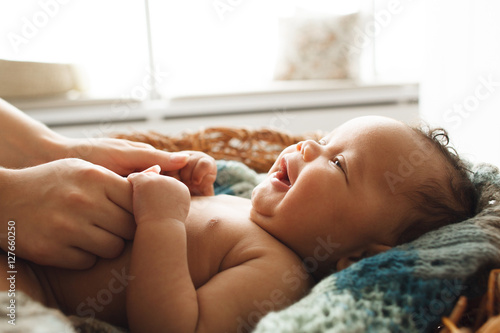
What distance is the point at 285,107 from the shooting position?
264 cm

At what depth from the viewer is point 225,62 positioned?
117 inches

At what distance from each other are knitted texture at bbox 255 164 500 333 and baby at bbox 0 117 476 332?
0.36 feet

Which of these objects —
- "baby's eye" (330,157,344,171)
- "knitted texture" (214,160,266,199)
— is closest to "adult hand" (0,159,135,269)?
"baby's eye" (330,157,344,171)

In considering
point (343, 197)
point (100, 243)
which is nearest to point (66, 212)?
point (100, 243)

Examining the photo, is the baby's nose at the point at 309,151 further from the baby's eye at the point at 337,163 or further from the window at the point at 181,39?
the window at the point at 181,39

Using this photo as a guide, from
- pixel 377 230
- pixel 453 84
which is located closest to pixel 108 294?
pixel 377 230

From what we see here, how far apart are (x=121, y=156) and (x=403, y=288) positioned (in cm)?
66

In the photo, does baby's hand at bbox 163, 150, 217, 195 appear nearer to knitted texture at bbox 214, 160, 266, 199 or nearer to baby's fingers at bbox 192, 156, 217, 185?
baby's fingers at bbox 192, 156, 217, 185

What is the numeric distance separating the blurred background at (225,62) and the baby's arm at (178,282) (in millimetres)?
1563

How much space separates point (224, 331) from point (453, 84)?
5.83 feet

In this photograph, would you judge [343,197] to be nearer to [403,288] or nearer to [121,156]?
[403,288]

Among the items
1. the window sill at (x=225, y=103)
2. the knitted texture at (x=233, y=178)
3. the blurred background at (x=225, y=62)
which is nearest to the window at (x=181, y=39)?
the blurred background at (x=225, y=62)

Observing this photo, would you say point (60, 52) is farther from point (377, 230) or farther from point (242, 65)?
point (377, 230)

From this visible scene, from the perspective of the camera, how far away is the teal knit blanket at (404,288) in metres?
0.64
